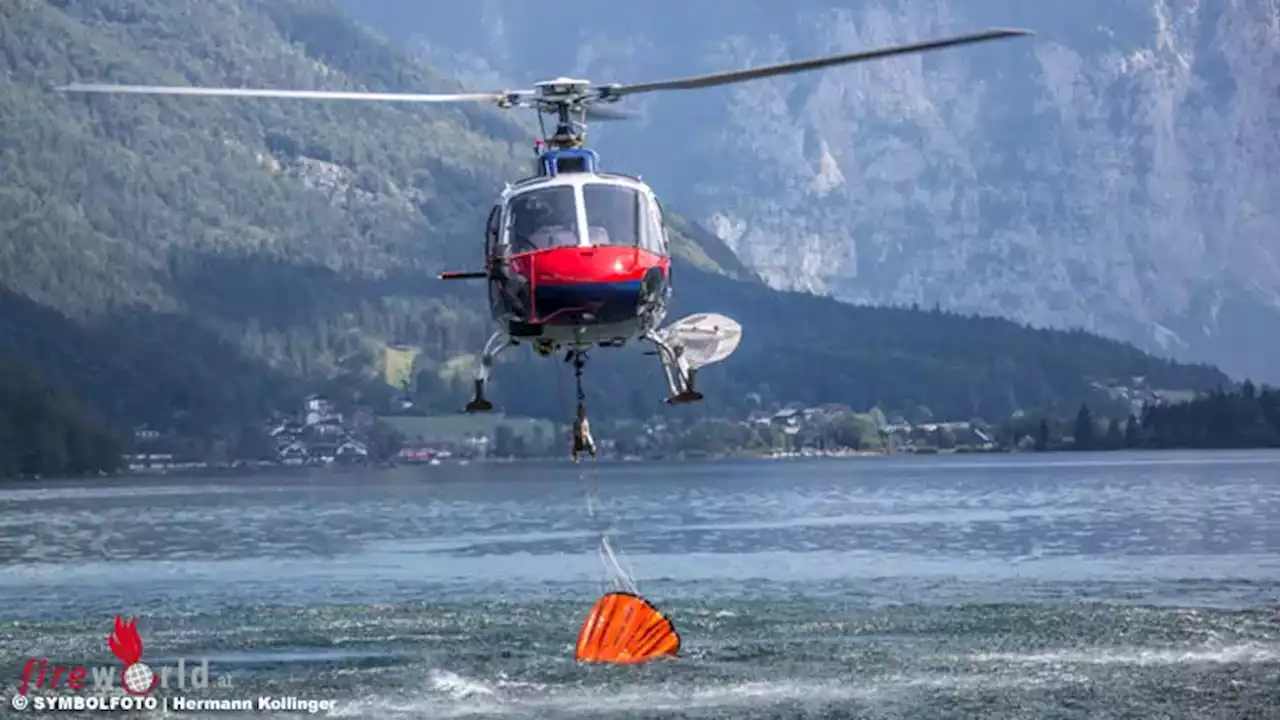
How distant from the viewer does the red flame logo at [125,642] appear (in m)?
65.6

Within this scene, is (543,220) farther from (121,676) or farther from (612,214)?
(121,676)

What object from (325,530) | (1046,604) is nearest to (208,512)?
(325,530)

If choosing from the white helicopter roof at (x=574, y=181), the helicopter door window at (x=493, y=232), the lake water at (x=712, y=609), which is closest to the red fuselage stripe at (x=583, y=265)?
the white helicopter roof at (x=574, y=181)

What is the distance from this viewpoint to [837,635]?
69.8 metres

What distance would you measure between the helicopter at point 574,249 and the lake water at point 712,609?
37.4 ft

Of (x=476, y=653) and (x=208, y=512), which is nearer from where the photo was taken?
(x=476, y=653)

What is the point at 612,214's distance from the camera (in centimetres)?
4725

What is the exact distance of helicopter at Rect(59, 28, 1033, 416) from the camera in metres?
46.5

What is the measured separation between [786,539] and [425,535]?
64.4ft

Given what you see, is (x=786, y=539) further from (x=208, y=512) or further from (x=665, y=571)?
(x=208, y=512)

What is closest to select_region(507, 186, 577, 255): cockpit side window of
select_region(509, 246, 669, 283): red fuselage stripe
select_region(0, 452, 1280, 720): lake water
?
select_region(509, 246, 669, 283): red fuselage stripe

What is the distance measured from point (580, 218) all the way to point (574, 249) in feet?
2.47

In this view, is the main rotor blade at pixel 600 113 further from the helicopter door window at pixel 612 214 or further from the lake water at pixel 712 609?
the lake water at pixel 712 609

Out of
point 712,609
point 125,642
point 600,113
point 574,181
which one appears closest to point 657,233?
point 574,181
